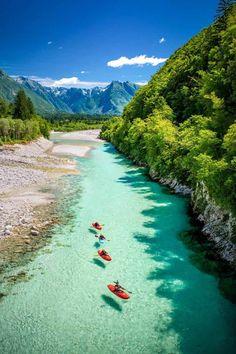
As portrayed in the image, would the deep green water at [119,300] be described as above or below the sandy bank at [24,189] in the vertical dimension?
below

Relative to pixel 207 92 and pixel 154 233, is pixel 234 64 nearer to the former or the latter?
pixel 207 92

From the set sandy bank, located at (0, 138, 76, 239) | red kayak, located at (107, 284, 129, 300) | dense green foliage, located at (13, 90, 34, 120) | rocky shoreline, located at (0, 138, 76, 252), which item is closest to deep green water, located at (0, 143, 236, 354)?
red kayak, located at (107, 284, 129, 300)

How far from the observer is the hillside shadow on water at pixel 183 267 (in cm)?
2117

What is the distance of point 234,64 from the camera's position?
3838 centimetres

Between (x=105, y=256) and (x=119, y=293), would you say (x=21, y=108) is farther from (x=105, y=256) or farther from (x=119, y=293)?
(x=119, y=293)

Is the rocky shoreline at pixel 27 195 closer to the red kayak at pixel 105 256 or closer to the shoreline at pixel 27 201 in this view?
the shoreline at pixel 27 201

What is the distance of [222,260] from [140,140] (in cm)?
5488

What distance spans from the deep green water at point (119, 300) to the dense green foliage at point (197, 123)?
22.7ft

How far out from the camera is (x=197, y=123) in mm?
54406

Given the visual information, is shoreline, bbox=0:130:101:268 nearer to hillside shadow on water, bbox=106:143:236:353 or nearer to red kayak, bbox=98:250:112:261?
red kayak, bbox=98:250:112:261

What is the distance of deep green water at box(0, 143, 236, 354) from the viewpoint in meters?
18.3

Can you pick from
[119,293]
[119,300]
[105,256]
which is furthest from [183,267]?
[119,300]

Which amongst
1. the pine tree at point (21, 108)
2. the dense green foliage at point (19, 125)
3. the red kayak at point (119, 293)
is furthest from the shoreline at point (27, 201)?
the pine tree at point (21, 108)

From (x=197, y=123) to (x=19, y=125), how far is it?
7209 centimetres
